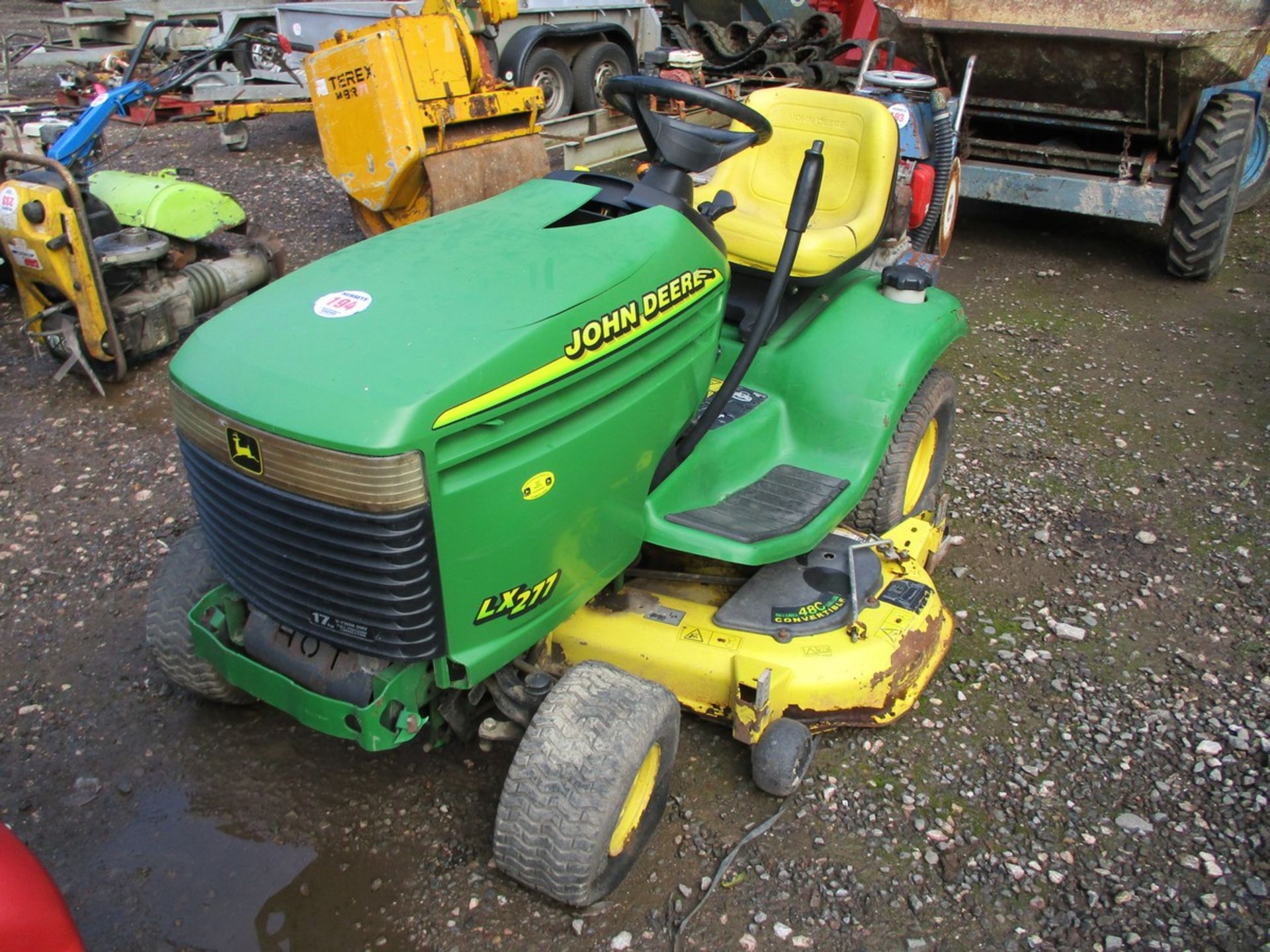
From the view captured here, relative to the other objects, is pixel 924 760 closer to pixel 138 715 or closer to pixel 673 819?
pixel 673 819

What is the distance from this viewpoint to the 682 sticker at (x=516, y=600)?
6.72 feet

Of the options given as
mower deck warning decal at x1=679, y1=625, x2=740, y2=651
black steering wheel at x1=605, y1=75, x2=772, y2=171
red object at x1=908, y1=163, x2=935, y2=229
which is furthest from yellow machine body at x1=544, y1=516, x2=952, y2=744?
red object at x1=908, y1=163, x2=935, y2=229

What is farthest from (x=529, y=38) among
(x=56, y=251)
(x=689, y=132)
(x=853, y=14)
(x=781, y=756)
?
(x=781, y=756)

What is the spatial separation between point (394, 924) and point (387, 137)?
4217 millimetres

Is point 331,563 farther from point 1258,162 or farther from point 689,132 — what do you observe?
point 1258,162

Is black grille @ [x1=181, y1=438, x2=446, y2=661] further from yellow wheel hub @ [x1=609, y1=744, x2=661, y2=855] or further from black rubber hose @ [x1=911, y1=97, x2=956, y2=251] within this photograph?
black rubber hose @ [x1=911, y1=97, x2=956, y2=251]

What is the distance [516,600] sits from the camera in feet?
6.91

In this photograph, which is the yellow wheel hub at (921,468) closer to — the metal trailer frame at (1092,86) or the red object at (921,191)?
the red object at (921,191)

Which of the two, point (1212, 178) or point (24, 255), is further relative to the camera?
point (1212, 178)

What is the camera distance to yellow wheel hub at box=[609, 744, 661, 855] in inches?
89.8

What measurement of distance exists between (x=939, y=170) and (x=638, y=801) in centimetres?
330

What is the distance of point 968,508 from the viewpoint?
12.6ft

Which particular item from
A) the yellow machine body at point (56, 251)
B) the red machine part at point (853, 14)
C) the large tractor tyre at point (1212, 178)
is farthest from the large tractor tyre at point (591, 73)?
the yellow machine body at point (56, 251)

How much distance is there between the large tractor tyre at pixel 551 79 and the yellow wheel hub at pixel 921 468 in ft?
17.7
